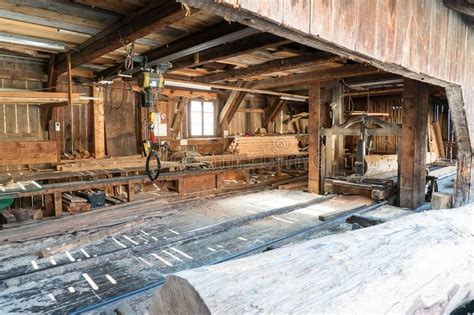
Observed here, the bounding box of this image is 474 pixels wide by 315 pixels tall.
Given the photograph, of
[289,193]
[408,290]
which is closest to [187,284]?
[408,290]

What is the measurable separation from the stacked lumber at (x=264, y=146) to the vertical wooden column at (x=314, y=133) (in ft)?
8.01

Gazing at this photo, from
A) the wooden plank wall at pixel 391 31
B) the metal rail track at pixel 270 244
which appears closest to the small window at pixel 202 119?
the metal rail track at pixel 270 244

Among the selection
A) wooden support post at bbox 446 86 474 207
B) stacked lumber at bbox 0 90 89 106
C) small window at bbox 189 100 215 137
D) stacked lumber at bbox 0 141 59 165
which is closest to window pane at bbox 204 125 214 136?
small window at bbox 189 100 215 137

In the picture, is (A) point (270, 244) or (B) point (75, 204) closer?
(A) point (270, 244)

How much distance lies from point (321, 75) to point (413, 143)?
6.87 feet

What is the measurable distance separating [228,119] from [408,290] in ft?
27.4

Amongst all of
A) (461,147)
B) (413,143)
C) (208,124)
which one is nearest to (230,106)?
(208,124)

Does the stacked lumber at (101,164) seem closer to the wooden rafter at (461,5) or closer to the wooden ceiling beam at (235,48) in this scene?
the wooden ceiling beam at (235,48)

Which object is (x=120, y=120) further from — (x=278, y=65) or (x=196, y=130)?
(x=278, y=65)

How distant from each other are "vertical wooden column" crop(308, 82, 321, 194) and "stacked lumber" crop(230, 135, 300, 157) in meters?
2.44

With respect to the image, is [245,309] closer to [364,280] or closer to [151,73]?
[364,280]

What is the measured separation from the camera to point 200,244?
4227 millimetres

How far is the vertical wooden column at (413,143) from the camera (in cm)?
559

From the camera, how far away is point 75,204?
547 centimetres
